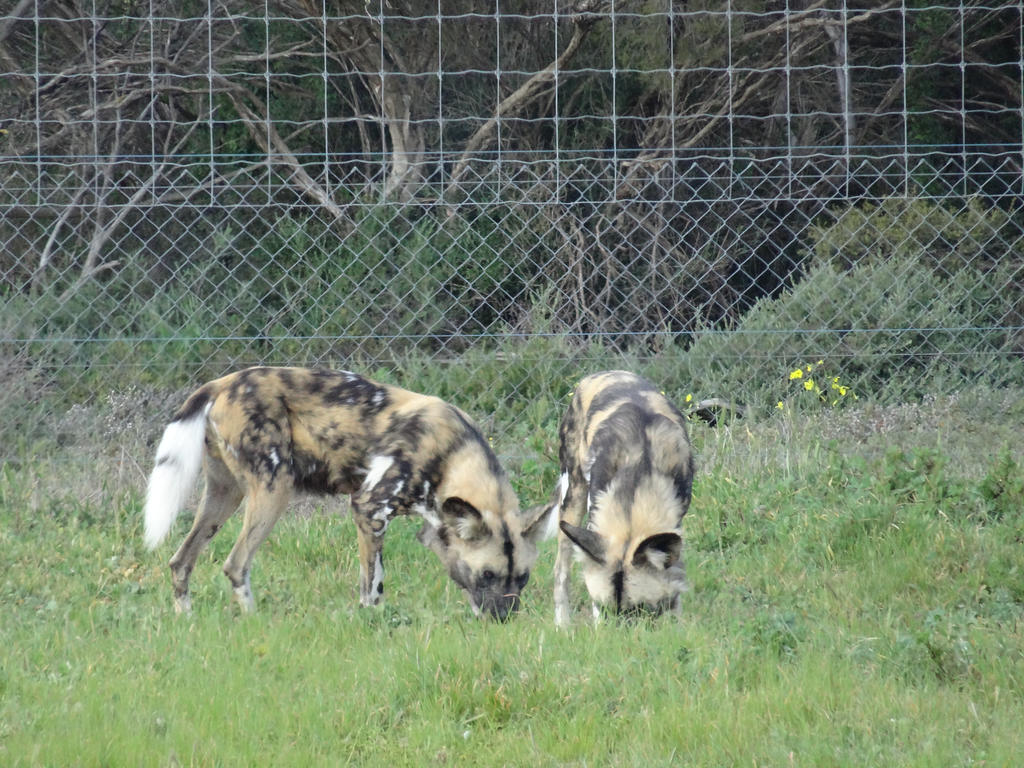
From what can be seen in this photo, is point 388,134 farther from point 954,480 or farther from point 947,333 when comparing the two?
point 954,480

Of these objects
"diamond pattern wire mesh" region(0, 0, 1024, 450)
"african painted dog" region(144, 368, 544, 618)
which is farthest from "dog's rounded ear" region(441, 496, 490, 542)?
"diamond pattern wire mesh" region(0, 0, 1024, 450)

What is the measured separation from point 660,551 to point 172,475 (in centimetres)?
202

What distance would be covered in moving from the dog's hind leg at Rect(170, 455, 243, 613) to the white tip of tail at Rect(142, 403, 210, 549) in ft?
0.39

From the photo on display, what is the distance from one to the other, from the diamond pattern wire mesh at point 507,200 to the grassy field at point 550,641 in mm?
1408

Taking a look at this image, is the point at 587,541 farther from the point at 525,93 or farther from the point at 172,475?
the point at 525,93

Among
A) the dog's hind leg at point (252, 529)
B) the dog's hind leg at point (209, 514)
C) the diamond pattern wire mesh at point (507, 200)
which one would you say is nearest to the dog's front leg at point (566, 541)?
the dog's hind leg at point (252, 529)

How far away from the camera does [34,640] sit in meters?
3.95

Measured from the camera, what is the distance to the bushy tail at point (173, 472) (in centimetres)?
486

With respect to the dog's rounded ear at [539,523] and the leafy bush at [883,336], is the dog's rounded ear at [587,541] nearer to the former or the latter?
the dog's rounded ear at [539,523]

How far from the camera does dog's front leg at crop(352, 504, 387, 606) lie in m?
4.82

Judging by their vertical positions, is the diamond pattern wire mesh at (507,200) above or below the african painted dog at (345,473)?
above

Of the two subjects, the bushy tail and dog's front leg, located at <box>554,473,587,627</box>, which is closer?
dog's front leg, located at <box>554,473,587,627</box>

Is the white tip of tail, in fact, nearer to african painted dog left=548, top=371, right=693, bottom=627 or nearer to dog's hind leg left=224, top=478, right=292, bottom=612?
dog's hind leg left=224, top=478, right=292, bottom=612

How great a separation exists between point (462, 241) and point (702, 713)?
224 inches
